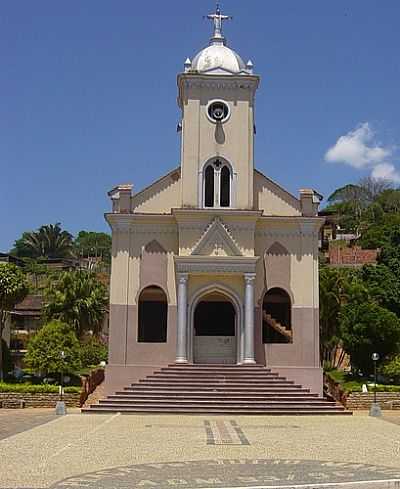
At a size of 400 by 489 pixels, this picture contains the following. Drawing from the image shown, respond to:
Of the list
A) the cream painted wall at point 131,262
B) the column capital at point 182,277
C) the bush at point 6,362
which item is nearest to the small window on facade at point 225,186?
the cream painted wall at point 131,262

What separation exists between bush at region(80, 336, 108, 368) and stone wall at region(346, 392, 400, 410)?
2011 centimetres

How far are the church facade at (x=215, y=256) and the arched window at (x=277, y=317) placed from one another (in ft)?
0.17

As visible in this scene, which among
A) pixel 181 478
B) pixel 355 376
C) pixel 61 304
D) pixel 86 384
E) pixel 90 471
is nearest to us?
pixel 181 478

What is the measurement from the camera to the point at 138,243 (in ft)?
124

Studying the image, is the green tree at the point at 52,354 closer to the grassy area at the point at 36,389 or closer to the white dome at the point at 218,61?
the grassy area at the point at 36,389

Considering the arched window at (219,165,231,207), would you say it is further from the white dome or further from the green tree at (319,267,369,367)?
the green tree at (319,267,369,367)

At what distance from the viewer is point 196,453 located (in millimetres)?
17562

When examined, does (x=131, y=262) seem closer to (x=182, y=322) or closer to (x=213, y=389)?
(x=182, y=322)

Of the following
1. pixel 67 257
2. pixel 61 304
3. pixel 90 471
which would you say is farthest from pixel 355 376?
pixel 67 257

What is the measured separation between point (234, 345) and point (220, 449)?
19.0 meters

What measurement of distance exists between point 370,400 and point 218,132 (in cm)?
1523

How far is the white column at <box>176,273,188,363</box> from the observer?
35781 millimetres

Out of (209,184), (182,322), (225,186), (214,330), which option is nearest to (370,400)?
(214,330)

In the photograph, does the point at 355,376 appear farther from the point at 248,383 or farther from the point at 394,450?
the point at 394,450
